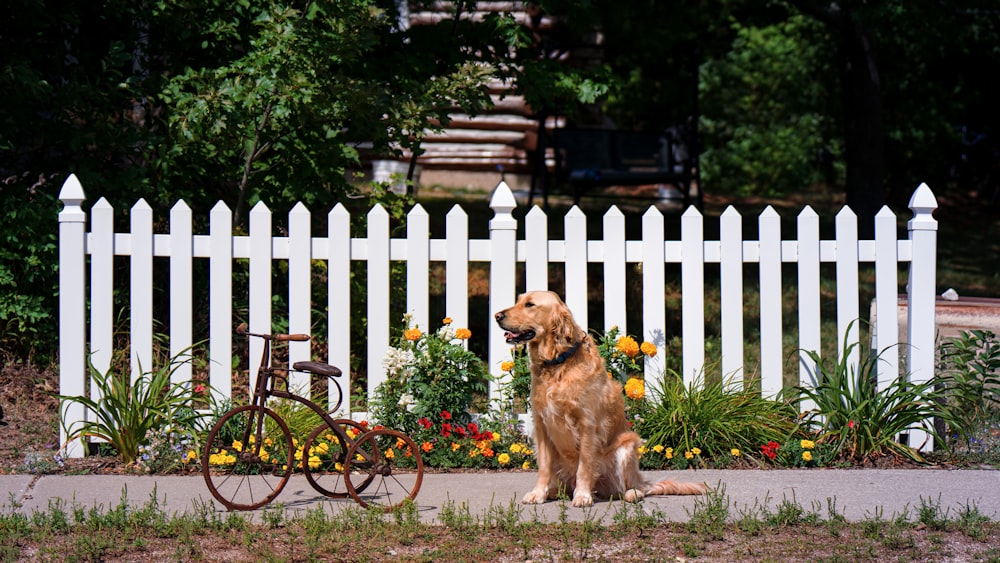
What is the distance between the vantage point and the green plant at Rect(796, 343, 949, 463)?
5672mm

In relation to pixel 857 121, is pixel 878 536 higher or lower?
lower

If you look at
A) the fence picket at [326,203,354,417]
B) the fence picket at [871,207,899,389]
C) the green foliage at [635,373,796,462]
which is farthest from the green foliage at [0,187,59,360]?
the fence picket at [871,207,899,389]

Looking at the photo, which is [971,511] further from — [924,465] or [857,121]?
[857,121]

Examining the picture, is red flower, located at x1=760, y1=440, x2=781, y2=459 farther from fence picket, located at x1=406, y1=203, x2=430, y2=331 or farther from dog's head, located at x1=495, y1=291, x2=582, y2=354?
fence picket, located at x1=406, y1=203, x2=430, y2=331

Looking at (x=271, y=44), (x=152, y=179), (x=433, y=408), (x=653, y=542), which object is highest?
(x=271, y=44)

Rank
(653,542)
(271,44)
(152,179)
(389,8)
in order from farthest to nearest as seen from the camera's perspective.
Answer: (389,8) < (152,179) < (271,44) < (653,542)

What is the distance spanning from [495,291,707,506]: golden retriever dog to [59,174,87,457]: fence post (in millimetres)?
2348

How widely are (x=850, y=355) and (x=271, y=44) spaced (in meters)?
3.63

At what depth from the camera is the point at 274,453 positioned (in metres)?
5.55

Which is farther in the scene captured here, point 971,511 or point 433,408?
point 433,408

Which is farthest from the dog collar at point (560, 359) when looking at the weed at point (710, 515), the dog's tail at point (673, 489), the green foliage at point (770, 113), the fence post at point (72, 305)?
the green foliage at point (770, 113)

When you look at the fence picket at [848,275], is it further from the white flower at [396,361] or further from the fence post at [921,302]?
the white flower at [396,361]

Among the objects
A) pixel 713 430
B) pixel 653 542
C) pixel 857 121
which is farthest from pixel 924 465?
pixel 857 121

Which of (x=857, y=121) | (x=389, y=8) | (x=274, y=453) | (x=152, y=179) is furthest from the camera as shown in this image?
(x=857, y=121)
